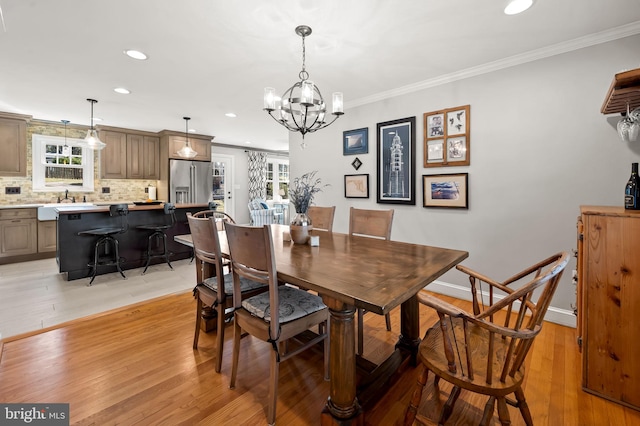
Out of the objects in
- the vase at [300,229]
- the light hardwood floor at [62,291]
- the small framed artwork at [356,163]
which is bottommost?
the light hardwood floor at [62,291]

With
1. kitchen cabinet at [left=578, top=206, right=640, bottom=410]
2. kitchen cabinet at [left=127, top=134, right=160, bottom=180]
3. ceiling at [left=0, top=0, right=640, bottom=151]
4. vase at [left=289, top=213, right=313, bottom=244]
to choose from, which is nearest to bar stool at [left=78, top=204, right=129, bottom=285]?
ceiling at [left=0, top=0, right=640, bottom=151]

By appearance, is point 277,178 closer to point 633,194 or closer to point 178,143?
point 178,143

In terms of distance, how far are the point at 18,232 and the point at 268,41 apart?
5340 millimetres

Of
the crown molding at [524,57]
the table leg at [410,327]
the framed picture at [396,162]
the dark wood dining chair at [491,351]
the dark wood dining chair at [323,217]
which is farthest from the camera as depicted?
the framed picture at [396,162]

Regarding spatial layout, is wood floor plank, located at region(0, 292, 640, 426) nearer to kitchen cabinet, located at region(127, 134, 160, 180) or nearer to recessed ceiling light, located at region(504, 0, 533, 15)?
recessed ceiling light, located at region(504, 0, 533, 15)

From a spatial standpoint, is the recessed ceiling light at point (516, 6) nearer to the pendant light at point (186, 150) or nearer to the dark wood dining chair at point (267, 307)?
the dark wood dining chair at point (267, 307)

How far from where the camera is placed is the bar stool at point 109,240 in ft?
12.6

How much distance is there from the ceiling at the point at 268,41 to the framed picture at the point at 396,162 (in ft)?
1.42

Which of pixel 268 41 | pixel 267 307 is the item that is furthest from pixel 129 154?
pixel 267 307

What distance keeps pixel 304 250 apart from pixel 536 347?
6.34 feet

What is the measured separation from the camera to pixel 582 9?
1.98 metres

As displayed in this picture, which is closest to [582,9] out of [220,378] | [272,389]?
[272,389]

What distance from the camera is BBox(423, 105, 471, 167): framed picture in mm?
3016

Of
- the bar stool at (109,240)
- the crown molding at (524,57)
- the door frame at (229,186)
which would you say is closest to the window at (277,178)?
the door frame at (229,186)
